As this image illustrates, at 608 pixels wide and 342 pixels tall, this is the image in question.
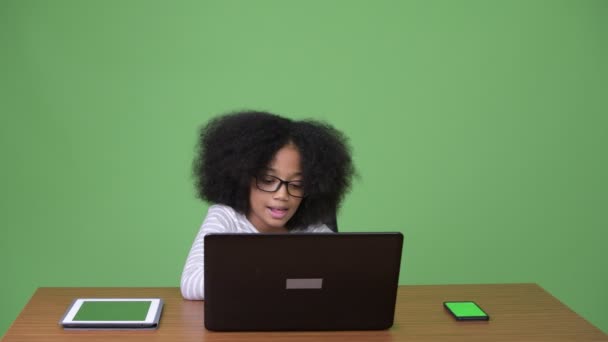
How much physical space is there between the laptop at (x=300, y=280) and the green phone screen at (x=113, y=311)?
0.71 ft

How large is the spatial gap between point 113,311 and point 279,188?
64cm

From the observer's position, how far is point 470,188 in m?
3.66

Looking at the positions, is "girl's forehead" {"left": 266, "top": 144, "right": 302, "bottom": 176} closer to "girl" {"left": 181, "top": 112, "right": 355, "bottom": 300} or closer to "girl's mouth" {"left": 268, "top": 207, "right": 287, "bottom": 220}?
"girl" {"left": 181, "top": 112, "right": 355, "bottom": 300}

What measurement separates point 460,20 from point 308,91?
33.1 inches

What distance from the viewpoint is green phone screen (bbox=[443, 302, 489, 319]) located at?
1895mm

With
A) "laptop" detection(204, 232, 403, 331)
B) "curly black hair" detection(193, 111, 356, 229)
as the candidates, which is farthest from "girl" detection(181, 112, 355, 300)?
"laptop" detection(204, 232, 403, 331)

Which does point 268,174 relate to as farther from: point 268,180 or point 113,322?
point 113,322

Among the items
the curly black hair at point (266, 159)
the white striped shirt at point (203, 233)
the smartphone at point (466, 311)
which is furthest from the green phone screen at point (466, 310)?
the curly black hair at point (266, 159)

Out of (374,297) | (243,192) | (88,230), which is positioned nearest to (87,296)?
(243,192)

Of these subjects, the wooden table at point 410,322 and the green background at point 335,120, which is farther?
the green background at point 335,120

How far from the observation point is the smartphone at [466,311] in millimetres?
1890

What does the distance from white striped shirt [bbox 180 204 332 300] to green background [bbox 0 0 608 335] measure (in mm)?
1127

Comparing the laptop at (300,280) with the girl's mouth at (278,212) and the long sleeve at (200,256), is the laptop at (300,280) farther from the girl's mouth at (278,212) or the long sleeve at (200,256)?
the girl's mouth at (278,212)

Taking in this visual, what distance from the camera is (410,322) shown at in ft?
6.12
